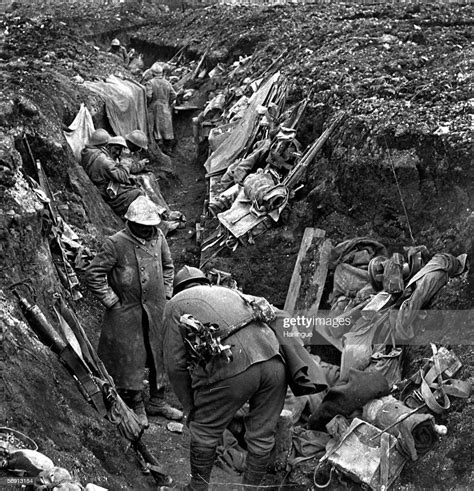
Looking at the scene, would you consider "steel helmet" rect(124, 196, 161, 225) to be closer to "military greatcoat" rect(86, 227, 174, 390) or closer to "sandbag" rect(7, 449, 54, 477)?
"military greatcoat" rect(86, 227, 174, 390)

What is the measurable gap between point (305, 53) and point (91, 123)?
3973 mm

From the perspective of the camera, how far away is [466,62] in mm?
10438

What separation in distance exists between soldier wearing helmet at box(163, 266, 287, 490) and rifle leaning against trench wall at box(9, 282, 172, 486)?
559 mm

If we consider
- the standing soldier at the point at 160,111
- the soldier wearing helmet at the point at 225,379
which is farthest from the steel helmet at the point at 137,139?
the soldier wearing helmet at the point at 225,379

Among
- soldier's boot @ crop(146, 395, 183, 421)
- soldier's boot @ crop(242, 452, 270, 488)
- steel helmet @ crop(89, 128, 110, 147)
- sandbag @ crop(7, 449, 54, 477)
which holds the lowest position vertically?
soldier's boot @ crop(146, 395, 183, 421)

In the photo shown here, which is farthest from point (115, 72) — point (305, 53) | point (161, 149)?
point (305, 53)

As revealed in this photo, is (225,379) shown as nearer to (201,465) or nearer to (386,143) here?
(201,465)

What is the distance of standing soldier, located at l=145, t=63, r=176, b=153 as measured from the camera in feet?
47.7

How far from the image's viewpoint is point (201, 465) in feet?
17.6

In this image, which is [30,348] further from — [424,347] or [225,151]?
[225,151]

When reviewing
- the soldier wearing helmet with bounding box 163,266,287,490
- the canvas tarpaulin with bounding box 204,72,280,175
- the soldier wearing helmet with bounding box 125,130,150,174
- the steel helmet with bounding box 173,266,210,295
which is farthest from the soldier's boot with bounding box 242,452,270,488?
the canvas tarpaulin with bounding box 204,72,280,175

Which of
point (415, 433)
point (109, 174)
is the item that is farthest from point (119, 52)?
point (415, 433)

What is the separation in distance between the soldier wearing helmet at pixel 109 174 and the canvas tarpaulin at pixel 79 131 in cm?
10

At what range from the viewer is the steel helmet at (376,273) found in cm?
731
